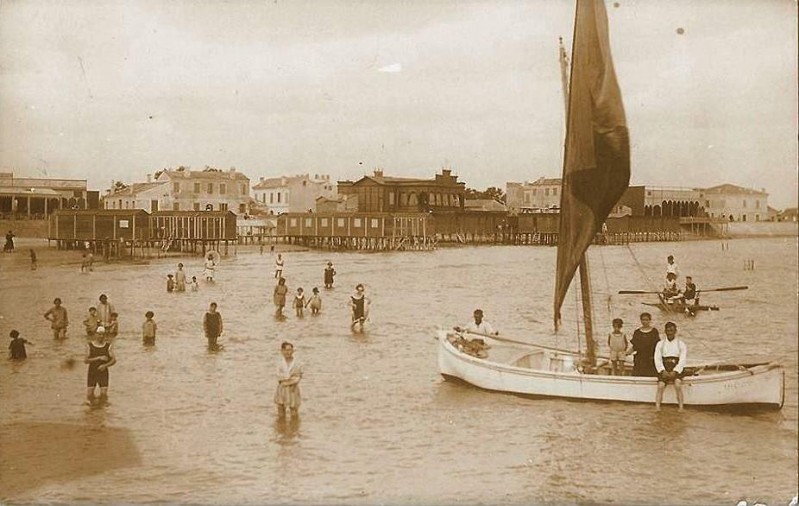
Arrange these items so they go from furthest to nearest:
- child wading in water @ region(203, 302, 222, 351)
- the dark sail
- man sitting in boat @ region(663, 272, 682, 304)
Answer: man sitting in boat @ region(663, 272, 682, 304), child wading in water @ region(203, 302, 222, 351), the dark sail

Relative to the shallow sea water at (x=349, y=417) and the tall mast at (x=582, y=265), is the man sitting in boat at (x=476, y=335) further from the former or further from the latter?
the tall mast at (x=582, y=265)

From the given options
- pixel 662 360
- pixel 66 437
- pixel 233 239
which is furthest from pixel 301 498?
pixel 233 239

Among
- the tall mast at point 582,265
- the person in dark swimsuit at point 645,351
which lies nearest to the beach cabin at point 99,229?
the tall mast at point 582,265

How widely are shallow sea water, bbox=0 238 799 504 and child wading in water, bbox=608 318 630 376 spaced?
0.34 m

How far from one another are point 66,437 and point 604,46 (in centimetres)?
413

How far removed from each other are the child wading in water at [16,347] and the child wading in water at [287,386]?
1714mm

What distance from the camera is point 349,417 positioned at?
4.77 meters

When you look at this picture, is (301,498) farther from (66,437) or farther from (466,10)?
(466,10)

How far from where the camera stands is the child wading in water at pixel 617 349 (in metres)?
5.12

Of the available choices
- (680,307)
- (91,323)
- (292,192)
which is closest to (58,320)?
(91,323)

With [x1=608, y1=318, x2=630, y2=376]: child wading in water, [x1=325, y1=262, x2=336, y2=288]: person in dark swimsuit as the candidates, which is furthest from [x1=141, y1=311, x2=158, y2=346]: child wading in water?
[x1=608, y1=318, x2=630, y2=376]: child wading in water

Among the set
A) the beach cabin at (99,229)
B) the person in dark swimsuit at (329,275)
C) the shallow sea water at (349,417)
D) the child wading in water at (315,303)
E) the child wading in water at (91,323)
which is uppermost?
the beach cabin at (99,229)

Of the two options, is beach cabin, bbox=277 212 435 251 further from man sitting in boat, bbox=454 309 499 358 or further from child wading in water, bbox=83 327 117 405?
child wading in water, bbox=83 327 117 405

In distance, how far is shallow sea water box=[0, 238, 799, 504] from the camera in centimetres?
439
